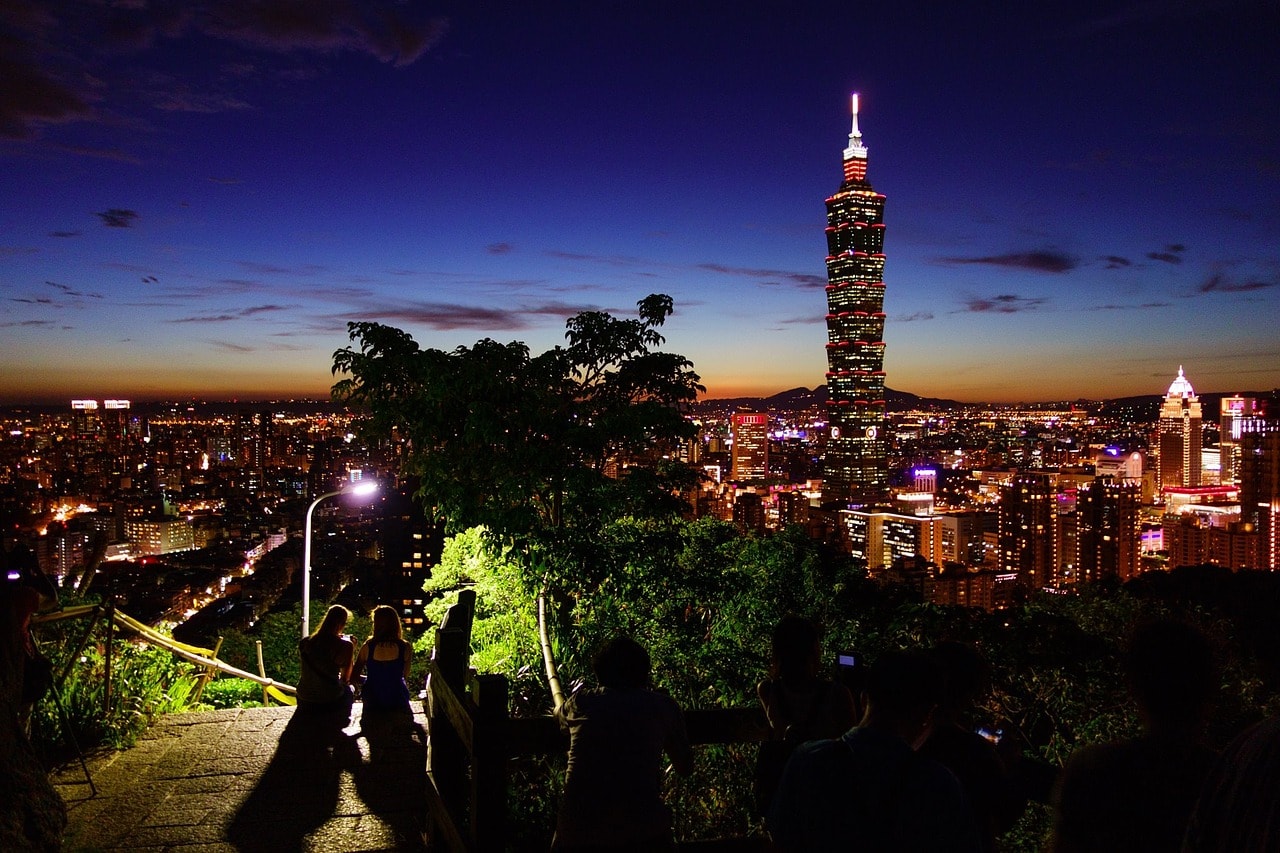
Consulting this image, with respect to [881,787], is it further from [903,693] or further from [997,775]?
[997,775]

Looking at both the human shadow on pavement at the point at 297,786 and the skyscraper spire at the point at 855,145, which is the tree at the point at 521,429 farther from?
the skyscraper spire at the point at 855,145

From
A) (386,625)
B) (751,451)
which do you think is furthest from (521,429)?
(751,451)

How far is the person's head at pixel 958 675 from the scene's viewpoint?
8.67ft

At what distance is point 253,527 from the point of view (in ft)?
182

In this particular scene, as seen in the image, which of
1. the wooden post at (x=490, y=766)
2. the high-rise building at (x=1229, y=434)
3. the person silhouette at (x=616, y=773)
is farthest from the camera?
the high-rise building at (x=1229, y=434)

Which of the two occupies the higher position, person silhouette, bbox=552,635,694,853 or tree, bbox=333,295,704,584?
tree, bbox=333,295,704,584

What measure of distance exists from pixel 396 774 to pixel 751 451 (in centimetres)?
12711

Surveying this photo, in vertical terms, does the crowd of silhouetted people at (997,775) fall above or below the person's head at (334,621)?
above

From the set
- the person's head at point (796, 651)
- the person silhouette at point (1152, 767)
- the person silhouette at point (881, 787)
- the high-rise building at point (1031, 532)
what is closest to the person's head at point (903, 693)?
the person silhouette at point (881, 787)

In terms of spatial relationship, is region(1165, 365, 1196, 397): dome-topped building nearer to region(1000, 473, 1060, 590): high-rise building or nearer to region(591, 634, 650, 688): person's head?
region(1000, 473, 1060, 590): high-rise building

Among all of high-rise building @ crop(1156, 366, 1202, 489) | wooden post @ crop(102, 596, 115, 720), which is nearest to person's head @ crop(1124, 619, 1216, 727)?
wooden post @ crop(102, 596, 115, 720)

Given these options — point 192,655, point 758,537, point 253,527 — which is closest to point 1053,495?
point 253,527

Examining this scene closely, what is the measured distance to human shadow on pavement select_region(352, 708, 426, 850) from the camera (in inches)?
175

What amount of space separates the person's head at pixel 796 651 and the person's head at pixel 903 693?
812 mm
